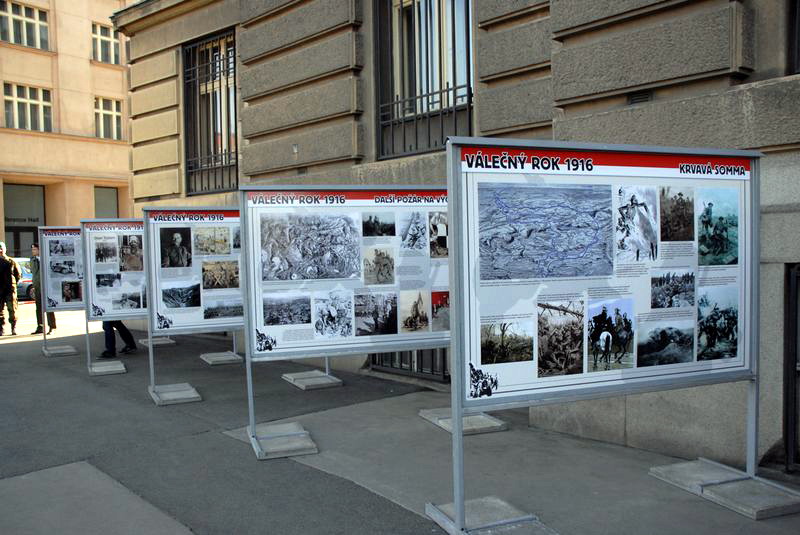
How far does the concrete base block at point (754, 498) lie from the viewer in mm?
4527

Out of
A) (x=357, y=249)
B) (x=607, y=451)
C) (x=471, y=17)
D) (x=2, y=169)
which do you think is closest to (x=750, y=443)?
(x=607, y=451)

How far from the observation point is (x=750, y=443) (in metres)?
4.99

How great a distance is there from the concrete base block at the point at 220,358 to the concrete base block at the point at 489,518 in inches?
263

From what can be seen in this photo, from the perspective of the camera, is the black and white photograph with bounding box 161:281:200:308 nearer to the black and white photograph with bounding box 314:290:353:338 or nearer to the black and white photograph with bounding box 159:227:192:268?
the black and white photograph with bounding box 159:227:192:268

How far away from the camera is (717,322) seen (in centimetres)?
493

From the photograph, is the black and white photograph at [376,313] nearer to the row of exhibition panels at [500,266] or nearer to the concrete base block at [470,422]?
the row of exhibition panels at [500,266]

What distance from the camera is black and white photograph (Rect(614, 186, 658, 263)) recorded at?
15.0 feet

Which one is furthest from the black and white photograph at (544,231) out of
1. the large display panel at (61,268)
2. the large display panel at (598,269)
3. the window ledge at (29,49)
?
the window ledge at (29,49)

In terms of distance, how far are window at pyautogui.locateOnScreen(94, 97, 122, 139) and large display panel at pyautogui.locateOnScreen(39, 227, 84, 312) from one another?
983 inches

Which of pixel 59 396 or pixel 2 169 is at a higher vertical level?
pixel 2 169

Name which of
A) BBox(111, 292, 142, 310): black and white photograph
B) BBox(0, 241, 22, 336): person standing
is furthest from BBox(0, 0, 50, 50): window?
BBox(111, 292, 142, 310): black and white photograph

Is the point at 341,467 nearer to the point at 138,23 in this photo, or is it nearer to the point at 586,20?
the point at 586,20

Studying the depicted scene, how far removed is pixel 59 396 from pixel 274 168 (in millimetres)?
4457

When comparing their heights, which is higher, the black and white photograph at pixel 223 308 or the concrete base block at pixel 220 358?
the black and white photograph at pixel 223 308
